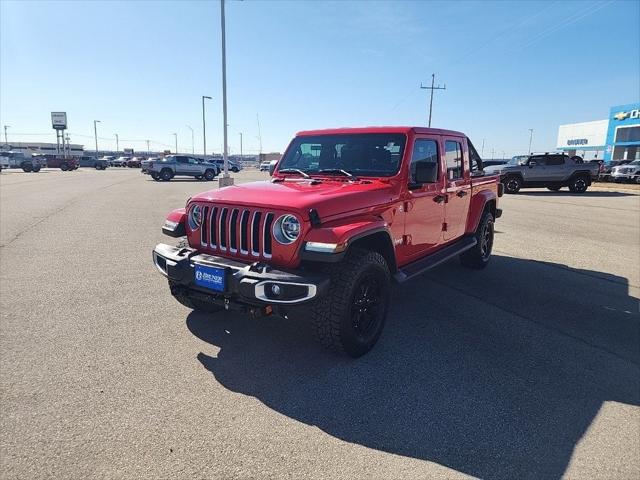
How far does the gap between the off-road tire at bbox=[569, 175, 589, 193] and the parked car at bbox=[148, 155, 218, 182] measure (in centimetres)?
2318

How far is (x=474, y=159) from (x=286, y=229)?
13.7ft

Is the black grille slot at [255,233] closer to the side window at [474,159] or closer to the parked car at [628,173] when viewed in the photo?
the side window at [474,159]

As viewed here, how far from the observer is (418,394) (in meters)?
3.13

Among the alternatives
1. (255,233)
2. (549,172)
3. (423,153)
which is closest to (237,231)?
(255,233)

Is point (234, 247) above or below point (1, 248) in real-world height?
above

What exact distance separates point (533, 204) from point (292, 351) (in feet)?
49.2

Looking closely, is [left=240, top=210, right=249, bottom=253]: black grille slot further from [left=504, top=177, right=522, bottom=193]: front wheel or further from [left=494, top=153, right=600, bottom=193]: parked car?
→ [left=504, top=177, right=522, bottom=193]: front wheel

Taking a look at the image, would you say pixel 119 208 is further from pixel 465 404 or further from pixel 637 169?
pixel 637 169

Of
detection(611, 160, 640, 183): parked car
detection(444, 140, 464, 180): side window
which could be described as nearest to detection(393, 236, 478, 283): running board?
detection(444, 140, 464, 180): side window

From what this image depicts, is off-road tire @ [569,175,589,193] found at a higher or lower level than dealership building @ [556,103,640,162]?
lower

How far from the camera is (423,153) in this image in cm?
472

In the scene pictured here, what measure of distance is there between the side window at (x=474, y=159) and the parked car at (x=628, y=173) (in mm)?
28487

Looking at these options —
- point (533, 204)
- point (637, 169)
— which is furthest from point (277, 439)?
point (637, 169)

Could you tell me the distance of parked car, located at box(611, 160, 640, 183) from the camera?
28.0 m
